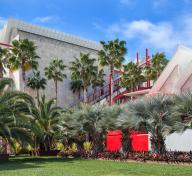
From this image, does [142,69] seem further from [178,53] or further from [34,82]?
[178,53]

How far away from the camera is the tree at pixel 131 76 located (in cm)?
5875

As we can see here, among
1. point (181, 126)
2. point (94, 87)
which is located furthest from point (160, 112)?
point (94, 87)

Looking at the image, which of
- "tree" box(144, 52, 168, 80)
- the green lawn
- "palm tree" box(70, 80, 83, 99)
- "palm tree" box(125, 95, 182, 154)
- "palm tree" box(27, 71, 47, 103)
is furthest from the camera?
"palm tree" box(70, 80, 83, 99)

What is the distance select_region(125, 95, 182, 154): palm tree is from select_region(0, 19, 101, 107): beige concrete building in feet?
146

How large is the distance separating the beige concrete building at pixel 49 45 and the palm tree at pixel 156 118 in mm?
44565

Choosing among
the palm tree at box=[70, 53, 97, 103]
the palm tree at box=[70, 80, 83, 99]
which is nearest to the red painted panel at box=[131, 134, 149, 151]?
the palm tree at box=[70, 53, 97, 103]

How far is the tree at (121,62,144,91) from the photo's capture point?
58750 mm

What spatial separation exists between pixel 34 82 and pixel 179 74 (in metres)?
33.9

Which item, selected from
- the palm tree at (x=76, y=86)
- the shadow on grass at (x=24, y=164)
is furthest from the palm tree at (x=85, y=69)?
the shadow on grass at (x=24, y=164)

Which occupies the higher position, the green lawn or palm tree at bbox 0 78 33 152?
palm tree at bbox 0 78 33 152

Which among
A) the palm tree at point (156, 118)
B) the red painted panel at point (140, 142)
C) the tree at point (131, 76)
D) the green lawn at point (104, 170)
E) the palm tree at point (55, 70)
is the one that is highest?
the palm tree at point (55, 70)

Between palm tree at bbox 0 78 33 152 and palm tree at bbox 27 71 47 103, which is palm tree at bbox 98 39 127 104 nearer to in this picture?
palm tree at bbox 27 71 47 103

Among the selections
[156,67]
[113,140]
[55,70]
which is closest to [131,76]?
[156,67]

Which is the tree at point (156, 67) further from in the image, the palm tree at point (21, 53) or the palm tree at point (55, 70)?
the palm tree at point (21, 53)
